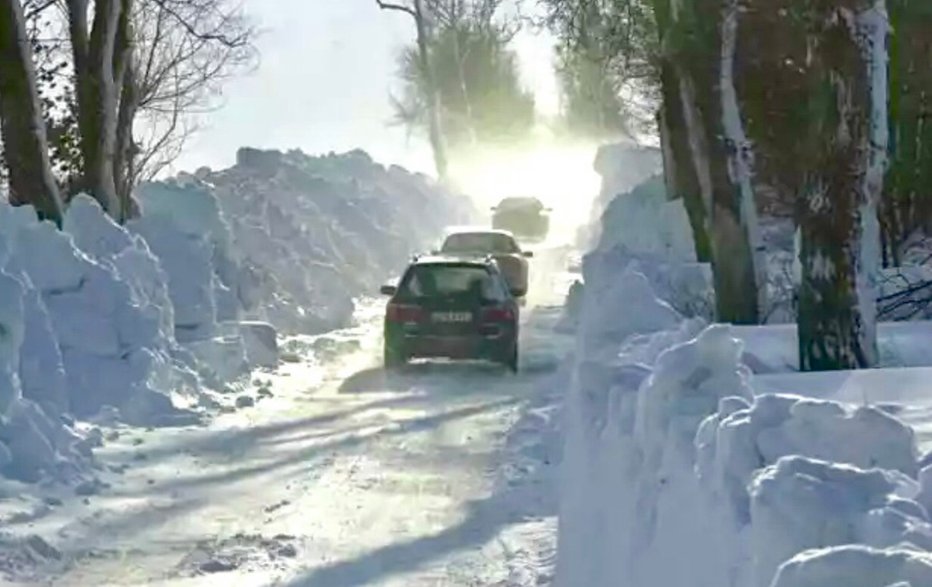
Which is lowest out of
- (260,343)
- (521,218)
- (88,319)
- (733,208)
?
(260,343)

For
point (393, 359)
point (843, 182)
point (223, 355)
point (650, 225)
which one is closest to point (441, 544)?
point (843, 182)

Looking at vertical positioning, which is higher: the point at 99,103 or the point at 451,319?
the point at 99,103

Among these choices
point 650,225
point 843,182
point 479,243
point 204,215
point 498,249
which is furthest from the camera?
point 650,225

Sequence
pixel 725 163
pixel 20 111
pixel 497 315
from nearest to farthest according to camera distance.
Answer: pixel 725 163 → pixel 20 111 → pixel 497 315

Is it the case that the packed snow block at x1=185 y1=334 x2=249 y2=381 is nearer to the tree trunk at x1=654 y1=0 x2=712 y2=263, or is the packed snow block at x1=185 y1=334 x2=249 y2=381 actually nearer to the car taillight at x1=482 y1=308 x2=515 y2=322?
the car taillight at x1=482 y1=308 x2=515 y2=322

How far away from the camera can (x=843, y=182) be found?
11.4 m

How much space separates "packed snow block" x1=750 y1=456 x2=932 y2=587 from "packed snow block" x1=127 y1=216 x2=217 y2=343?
16692 mm

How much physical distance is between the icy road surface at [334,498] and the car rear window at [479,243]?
14933 millimetres

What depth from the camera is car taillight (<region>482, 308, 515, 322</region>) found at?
70.2 ft

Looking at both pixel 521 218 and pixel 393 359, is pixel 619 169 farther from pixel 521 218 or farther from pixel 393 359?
pixel 393 359

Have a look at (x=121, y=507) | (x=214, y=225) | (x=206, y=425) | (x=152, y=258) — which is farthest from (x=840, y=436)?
(x=214, y=225)

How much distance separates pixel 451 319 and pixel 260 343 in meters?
2.41

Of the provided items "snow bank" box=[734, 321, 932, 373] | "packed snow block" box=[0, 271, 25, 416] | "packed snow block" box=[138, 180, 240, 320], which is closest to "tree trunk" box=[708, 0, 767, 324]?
"snow bank" box=[734, 321, 932, 373]

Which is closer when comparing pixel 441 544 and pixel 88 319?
pixel 441 544
